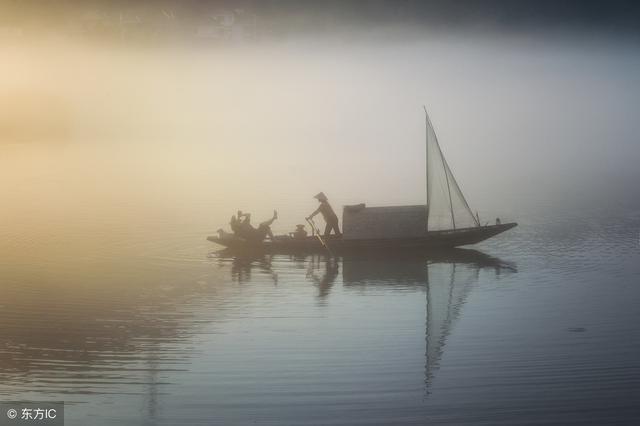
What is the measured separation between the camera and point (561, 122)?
2945 centimetres

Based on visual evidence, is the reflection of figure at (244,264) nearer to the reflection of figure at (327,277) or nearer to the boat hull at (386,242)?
the boat hull at (386,242)

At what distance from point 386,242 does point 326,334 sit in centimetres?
354

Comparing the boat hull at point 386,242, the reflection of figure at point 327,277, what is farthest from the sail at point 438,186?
the reflection of figure at point 327,277

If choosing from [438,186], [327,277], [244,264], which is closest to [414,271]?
[327,277]

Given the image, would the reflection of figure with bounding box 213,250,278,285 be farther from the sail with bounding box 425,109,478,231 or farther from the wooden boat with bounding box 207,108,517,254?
the sail with bounding box 425,109,478,231

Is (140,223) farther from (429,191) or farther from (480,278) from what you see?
(480,278)

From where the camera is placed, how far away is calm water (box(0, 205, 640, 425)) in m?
7.39

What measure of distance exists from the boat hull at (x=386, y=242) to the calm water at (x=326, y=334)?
0.57 ft

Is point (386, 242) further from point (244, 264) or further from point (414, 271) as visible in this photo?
point (244, 264)

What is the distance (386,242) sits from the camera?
12758mm

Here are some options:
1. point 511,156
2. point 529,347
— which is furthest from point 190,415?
point 511,156

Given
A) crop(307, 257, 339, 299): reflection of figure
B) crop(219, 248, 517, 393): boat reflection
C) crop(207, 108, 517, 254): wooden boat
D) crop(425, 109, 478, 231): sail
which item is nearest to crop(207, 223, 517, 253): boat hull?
crop(207, 108, 517, 254): wooden boat

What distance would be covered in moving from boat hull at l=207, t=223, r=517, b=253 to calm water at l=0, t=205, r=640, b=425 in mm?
174

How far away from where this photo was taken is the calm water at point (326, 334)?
7.39 meters
